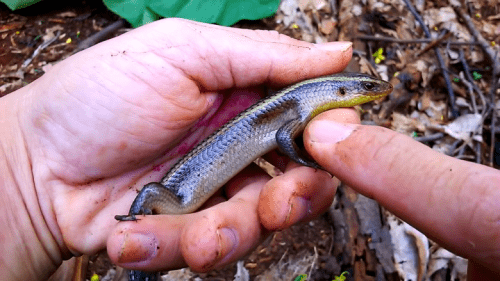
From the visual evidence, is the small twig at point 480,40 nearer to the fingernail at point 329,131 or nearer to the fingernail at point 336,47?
the fingernail at point 336,47

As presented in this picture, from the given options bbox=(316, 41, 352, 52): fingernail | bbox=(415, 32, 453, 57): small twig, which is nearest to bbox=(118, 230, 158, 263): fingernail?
bbox=(316, 41, 352, 52): fingernail

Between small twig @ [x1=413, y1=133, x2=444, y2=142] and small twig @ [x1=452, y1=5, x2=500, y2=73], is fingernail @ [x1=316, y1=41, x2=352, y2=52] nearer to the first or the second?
small twig @ [x1=413, y1=133, x2=444, y2=142]

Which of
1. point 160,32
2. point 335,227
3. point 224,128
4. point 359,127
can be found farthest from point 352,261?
point 160,32

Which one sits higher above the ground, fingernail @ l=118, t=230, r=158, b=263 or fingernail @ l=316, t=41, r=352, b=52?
fingernail @ l=316, t=41, r=352, b=52

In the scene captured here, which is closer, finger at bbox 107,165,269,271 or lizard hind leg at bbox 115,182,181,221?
finger at bbox 107,165,269,271

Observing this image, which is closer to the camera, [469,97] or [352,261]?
[352,261]

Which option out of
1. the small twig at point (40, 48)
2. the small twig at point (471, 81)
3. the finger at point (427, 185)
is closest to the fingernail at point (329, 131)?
the finger at point (427, 185)

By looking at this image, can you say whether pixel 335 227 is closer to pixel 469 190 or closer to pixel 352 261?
pixel 352 261
